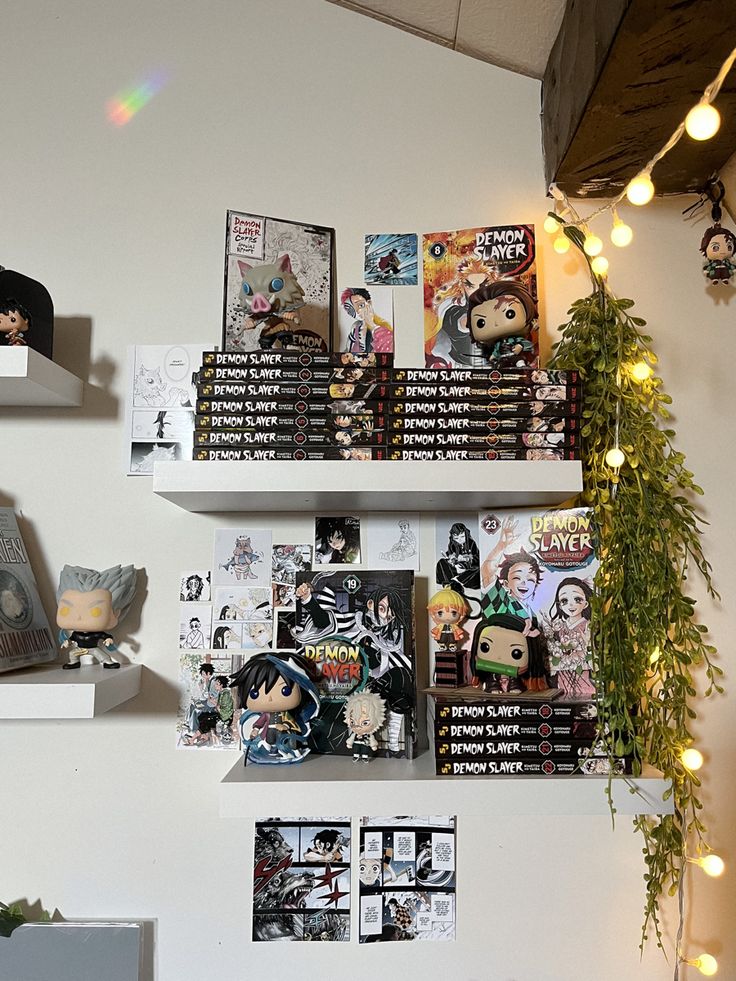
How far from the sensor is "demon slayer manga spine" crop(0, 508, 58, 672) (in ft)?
3.30

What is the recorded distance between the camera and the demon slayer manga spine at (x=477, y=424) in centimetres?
99

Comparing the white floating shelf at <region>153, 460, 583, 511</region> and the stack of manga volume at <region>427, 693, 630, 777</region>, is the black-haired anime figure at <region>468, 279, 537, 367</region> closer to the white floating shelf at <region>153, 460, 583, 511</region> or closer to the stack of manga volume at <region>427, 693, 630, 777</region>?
the white floating shelf at <region>153, 460, 583, 511</region>

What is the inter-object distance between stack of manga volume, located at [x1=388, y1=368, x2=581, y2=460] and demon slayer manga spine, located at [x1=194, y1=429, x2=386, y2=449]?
33 millimetres

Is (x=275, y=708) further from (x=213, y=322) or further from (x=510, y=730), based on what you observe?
(x=213, y=322)

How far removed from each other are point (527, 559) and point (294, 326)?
44cm

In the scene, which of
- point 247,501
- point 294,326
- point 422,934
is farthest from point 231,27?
point 422,934

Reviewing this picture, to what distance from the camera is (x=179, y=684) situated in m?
1.11

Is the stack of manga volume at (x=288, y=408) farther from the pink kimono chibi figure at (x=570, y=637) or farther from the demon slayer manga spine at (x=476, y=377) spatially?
the pink kimono chibi figure at (x=570, y=637)

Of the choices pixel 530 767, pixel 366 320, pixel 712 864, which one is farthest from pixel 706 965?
pixel 366 320

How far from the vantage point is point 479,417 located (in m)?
1.00

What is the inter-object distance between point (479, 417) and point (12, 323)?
61 cm

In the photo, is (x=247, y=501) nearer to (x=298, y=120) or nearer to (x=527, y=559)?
(x=527, y=559)

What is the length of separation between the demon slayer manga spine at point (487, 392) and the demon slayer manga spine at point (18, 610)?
557mm

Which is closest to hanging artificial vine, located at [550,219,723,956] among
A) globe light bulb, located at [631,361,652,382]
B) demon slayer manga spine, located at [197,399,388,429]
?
globe light bulb, located at [631,361,652,382]
